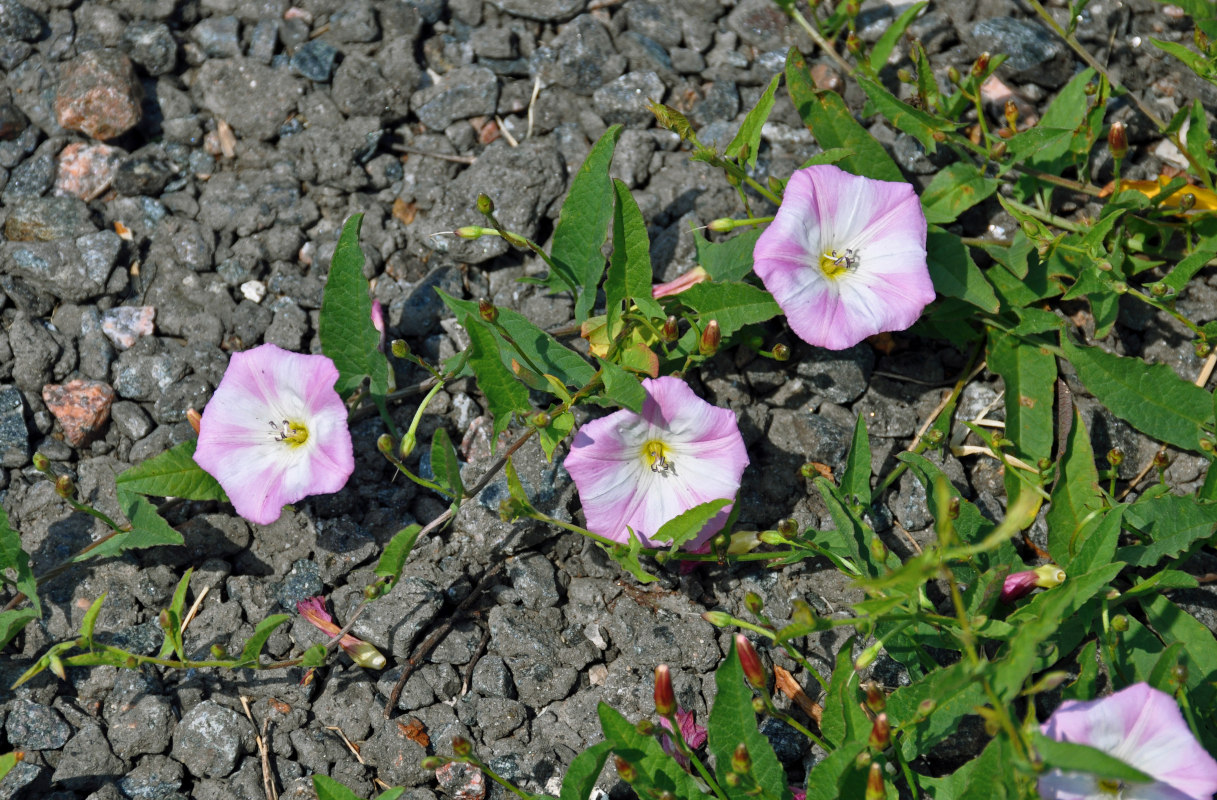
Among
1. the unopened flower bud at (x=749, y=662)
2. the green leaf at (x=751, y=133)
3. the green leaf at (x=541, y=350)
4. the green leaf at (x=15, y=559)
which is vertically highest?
the green leaf at (x=751, y=133)

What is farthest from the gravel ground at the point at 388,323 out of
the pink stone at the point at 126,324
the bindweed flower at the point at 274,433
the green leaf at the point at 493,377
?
the green leaf at the point at 493,377

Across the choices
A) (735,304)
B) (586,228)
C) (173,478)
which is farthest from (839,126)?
(173,478)

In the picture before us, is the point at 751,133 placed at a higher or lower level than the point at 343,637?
higher

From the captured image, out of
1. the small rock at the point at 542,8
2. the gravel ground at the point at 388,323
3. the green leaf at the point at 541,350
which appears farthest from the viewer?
the small rock at the point at 542,8

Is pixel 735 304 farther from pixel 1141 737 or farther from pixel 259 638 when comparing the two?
pixel 259 638

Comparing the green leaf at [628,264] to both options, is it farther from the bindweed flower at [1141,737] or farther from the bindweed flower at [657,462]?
the bindweed flower at [1141,737]

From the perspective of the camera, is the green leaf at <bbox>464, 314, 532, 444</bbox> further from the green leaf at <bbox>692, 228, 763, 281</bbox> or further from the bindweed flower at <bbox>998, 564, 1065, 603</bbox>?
the bindweed flower at <bbox>998, 564, 1065, 603</bbox>
